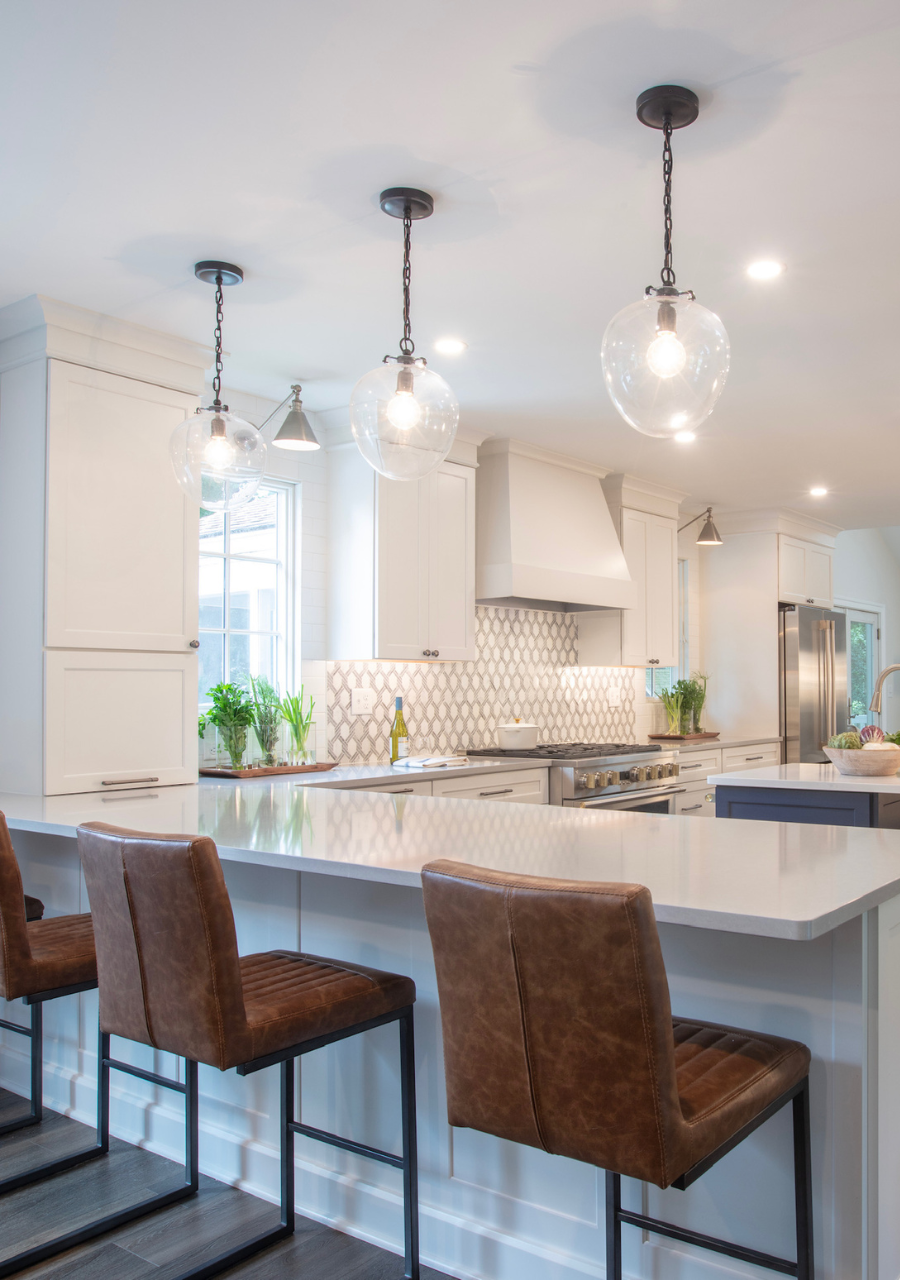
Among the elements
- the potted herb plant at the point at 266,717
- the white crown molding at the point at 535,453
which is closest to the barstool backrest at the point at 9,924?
the potted herb plant at the point at 266,717

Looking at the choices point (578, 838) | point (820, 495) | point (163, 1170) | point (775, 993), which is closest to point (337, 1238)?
point (163, 1170)

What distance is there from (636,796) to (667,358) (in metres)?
3.39

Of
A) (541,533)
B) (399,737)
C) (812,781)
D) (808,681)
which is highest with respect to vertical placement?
(541,533)

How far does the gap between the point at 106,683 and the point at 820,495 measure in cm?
478

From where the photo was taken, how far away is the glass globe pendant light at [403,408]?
235 cm

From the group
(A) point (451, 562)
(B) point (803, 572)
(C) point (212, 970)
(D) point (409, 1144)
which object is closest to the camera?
(C) point (212, 970)

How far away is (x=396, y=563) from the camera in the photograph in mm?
4320

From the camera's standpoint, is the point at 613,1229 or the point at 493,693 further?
the point at 493,693

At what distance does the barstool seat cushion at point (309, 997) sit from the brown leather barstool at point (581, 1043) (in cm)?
39

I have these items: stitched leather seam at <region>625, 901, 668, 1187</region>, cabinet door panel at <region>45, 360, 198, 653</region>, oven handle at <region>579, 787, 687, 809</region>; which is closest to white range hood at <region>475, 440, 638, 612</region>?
oven handle at <region>579, 787, 687, 809</region>

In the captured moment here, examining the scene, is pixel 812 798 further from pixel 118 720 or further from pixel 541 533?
pixel 118 720

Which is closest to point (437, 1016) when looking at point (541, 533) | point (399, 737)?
point (399, 737)

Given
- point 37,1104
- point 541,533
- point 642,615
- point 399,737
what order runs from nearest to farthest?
point 37,1104 < point 399,737 < point 541,533 < point 642,615

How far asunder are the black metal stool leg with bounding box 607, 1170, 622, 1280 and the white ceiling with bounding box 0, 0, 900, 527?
6.57 ft
